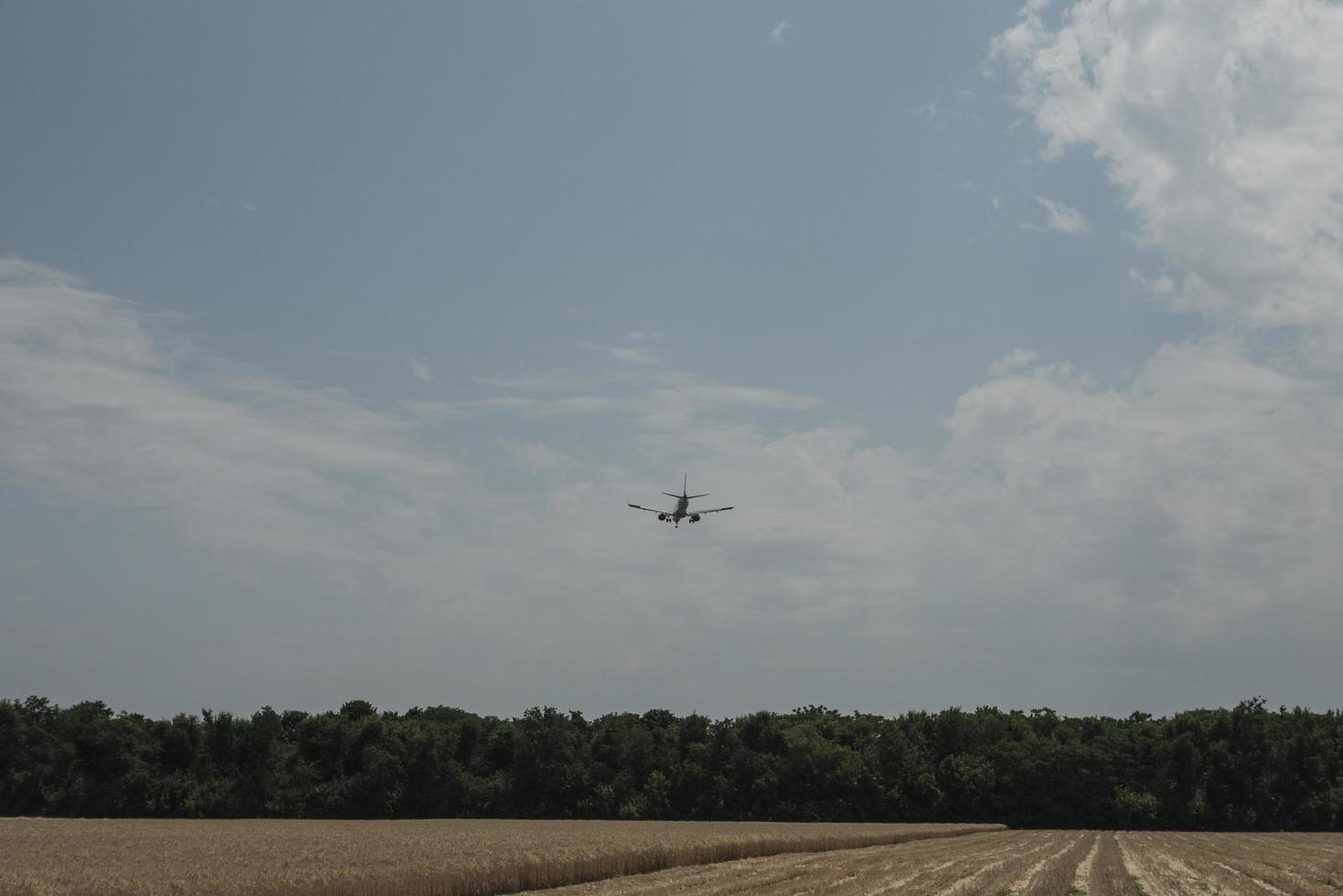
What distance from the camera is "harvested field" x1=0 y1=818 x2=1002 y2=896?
34.8 meters

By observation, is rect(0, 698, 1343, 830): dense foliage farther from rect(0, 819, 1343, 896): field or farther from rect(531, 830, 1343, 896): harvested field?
rect(531, 830, 1343, 896): harvested field

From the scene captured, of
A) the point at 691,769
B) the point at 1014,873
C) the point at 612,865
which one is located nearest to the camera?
the point at 1014,873

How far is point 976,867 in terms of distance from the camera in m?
45.1

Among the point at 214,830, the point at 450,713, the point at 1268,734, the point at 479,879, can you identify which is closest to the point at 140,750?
the point at 214,830

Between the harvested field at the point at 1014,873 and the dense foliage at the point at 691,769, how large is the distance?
47510mm

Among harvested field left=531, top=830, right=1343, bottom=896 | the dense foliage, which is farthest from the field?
the dense foliage

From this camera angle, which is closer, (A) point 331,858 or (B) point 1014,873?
(B) point 1014,873

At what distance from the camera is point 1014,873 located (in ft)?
139

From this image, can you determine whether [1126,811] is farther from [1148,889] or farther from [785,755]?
[1148,889]

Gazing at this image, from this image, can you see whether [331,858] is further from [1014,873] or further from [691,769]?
[691,769]

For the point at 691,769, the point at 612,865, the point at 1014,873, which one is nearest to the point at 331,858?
the point at 612,865

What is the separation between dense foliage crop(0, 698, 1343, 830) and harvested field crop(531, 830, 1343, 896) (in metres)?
47.5

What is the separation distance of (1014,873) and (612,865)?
1563 centimetres

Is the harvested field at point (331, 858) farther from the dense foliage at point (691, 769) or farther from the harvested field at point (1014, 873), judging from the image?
the dense foliage at point (691, 769)
